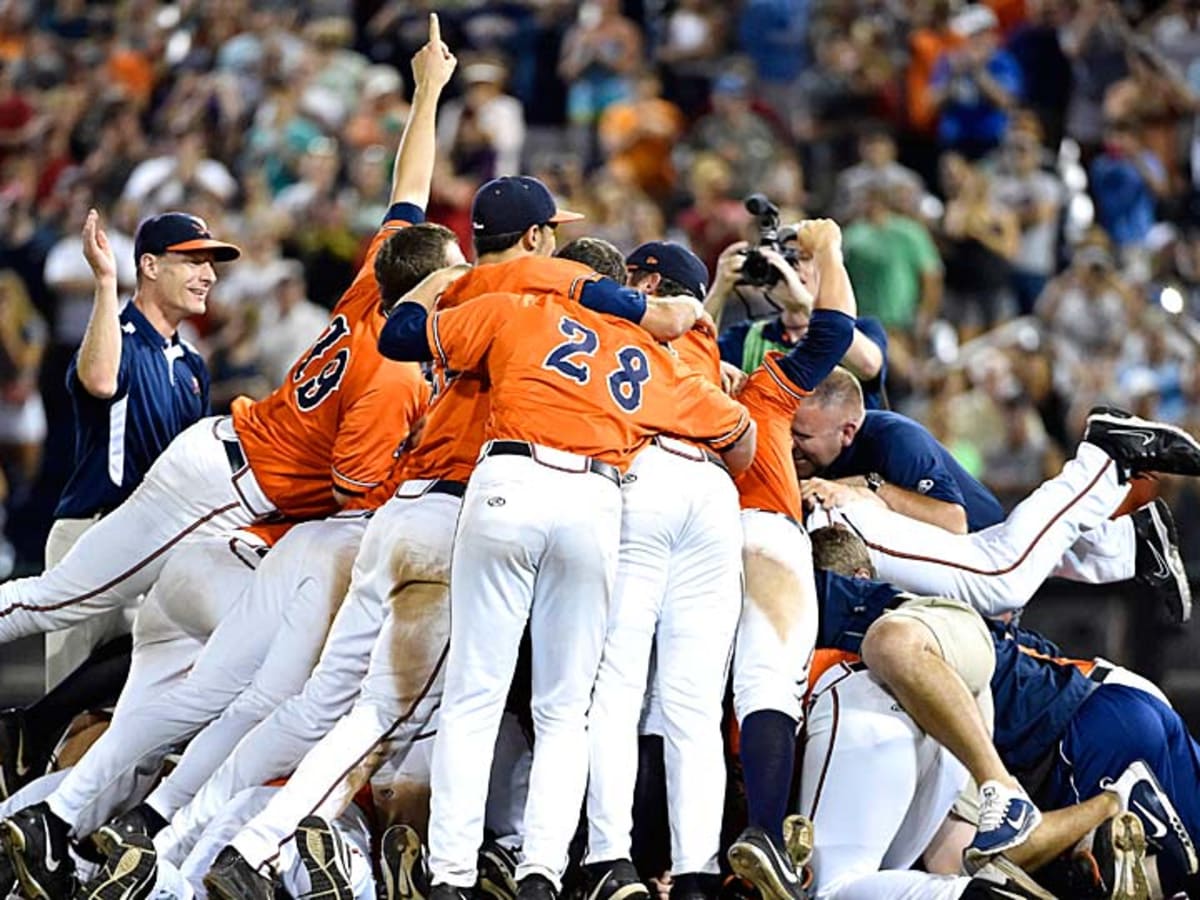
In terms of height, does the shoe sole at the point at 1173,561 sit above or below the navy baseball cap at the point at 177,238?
below

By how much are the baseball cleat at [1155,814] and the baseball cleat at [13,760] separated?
12.9 feet

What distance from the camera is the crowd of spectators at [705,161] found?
43.8 ft

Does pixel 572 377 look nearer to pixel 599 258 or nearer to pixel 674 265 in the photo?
pixel 599 258

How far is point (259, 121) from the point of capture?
15.8m

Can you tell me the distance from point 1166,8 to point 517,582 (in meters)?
9.93

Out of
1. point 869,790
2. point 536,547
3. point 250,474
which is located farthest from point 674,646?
point 250,474

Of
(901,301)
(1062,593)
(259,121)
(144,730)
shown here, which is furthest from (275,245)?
(144,730)

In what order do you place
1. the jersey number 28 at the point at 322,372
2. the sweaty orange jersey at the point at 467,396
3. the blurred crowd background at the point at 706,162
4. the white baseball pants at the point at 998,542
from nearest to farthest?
the sweaty orange jersey at the point at 467,396
the jersey number 28 at the point at 322,372
the white baseball pants at the point at 998,542
the blurred crowd background at the point at 706,162

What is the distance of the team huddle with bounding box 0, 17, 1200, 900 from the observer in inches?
274

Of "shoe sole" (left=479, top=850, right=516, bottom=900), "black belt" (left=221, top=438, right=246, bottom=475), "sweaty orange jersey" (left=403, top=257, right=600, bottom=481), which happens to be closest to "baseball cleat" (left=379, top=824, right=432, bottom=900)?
"shoe sole" (left=479, top=850, right=516, bottom=900)

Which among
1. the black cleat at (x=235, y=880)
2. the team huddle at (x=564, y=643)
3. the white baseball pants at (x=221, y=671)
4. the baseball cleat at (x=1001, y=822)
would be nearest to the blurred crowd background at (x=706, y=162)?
the team huddle at (x=564, y=643)

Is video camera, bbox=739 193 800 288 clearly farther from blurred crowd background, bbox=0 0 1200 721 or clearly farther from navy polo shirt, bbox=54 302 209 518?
blurred crowd background, bbox=0 0 1200 721

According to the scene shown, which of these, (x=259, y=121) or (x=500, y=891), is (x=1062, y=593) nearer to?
(x=500, y=891)

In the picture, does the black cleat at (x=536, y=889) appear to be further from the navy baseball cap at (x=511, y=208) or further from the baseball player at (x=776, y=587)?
the navy baseball cap at (x=511, y=208)
